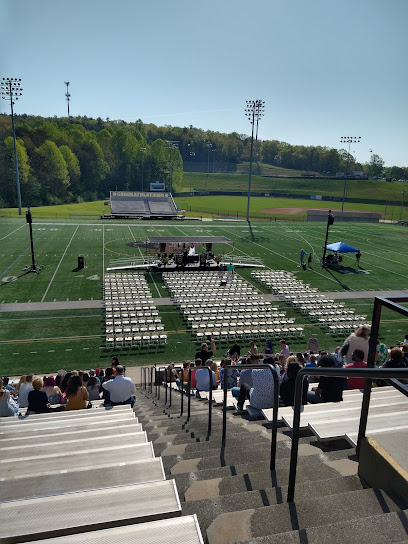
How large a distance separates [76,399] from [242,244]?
123ft

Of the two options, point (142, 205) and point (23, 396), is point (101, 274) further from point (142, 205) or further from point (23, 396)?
point (142, 205)

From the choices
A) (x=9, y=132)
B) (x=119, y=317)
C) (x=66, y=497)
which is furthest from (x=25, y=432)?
(x=9, y=132)

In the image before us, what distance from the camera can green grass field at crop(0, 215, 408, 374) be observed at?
727 inches

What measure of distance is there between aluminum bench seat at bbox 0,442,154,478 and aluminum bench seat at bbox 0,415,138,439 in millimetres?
1242

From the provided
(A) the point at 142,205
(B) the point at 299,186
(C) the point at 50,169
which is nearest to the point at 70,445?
(A) the point at 142,205

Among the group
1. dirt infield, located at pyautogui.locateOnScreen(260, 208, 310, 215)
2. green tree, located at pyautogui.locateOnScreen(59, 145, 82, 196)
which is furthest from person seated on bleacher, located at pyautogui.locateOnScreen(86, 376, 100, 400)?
green tree, located at pyautogui.locateOnScreen(59, 145, 82, 196)

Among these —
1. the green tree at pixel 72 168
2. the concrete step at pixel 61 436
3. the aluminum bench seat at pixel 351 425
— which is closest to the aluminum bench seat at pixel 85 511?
the aluminum bench seat at pixel 351 425

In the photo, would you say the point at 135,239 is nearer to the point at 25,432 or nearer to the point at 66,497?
the point at 25,432

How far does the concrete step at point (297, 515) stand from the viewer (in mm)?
2613

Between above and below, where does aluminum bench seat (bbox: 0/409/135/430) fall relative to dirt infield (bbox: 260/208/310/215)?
above

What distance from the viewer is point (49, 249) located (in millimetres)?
38469

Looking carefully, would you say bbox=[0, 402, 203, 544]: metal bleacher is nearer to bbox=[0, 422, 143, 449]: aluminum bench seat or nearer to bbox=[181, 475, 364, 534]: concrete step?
bbox=[0, 422, 143, 449]: aluminum bench seat

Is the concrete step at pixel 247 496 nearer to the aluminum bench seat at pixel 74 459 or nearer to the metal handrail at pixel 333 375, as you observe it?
the metal handrail at pixel 333 375

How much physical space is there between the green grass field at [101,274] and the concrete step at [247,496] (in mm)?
14508
